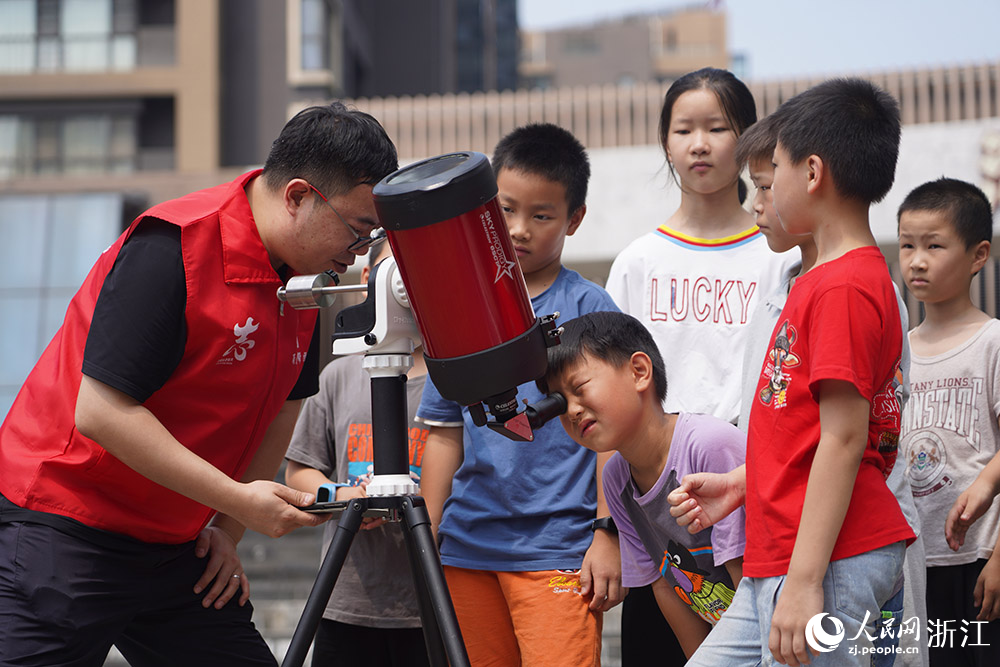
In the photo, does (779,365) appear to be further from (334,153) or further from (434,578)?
(334,153)

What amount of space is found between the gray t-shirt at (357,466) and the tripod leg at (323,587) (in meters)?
0.64

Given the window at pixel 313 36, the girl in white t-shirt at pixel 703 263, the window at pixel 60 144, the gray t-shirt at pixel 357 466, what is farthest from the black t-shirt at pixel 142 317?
the window at pixel 60 144

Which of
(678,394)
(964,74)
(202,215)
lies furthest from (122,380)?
(964,74)

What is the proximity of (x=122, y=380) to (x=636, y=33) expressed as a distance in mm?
54011

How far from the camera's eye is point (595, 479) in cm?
243

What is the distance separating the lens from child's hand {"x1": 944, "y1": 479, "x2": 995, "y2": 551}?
2504mm

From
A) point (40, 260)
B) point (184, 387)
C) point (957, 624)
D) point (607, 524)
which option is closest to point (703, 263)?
point (607, 524)

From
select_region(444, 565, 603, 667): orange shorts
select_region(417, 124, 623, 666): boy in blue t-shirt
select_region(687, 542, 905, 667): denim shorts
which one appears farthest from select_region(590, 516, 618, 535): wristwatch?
select_region(687, 542, 905, 667): denim shorts

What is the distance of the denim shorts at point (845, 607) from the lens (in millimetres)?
1684

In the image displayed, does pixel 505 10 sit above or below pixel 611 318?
above

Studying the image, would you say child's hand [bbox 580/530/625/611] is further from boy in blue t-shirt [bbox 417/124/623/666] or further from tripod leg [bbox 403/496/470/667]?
tripod leg [bbox 403/496/470/667]

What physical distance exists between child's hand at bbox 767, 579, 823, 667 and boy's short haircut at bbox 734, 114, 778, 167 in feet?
3.24

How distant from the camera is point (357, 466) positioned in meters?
2.80

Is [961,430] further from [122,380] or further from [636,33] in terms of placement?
[636,33]
